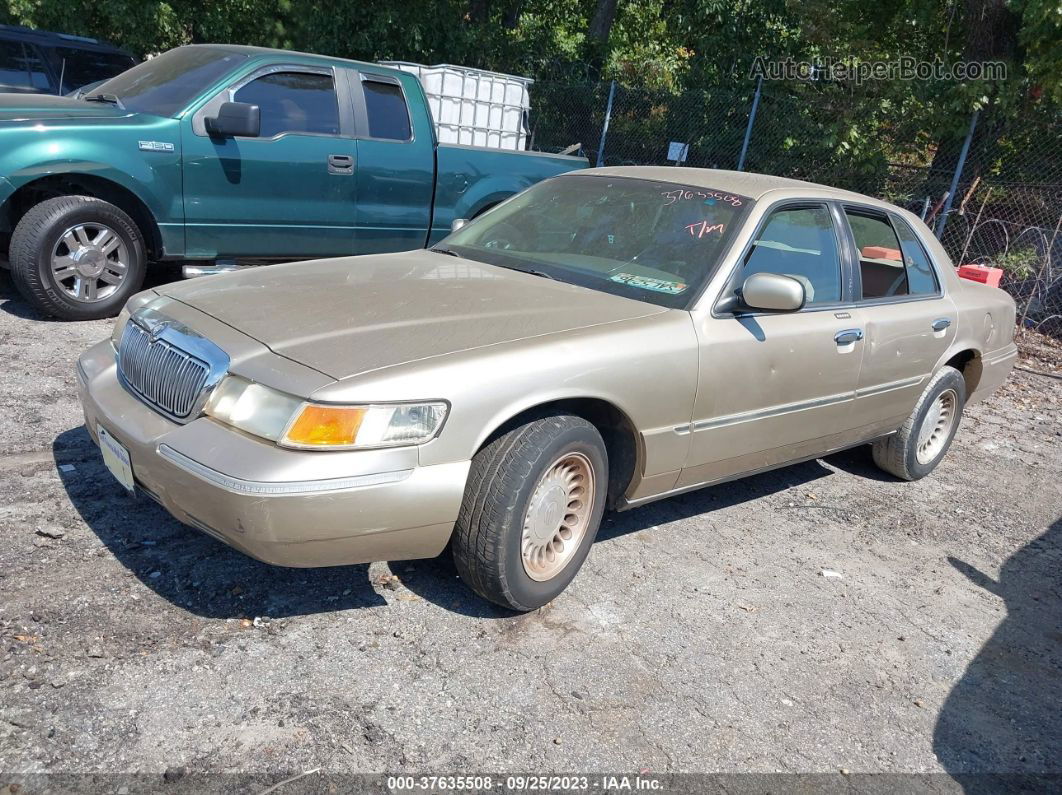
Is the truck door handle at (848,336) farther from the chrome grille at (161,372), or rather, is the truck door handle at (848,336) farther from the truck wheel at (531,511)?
the chrome grille at (161,372)

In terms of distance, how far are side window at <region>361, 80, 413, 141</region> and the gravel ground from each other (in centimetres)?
356

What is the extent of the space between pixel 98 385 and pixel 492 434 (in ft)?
5.08

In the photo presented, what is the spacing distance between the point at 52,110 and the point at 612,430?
15.2 ft

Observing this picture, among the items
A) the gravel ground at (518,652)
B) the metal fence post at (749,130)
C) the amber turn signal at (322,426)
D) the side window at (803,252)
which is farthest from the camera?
the metal fence post at (749,130)

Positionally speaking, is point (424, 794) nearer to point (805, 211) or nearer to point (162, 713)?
point (162, 713)

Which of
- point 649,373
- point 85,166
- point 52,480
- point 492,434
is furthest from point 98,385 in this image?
point 85,166

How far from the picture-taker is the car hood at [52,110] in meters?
5.87

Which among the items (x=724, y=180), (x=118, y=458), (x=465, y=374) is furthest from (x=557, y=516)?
(x=724, y=180)

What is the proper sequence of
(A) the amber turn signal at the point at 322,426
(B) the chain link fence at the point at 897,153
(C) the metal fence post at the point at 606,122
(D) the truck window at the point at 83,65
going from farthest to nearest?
(C) the metal fence post at the point at 606,122 → (B) the chain link fence at the point at 897,153 → (D) the truck window at the point at 83,65 → (A) the amber turn signal at the point at 322,426

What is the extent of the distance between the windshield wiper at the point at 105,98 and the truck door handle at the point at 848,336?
5.14m

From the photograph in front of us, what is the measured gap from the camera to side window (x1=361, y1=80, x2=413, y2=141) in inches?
285

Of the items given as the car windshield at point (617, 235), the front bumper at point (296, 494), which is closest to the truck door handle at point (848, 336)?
the car windshield at point (617, 235)

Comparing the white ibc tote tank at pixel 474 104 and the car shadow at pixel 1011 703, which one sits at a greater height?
the white ibc tote tank at pixel 474 104

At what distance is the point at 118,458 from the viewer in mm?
3250
